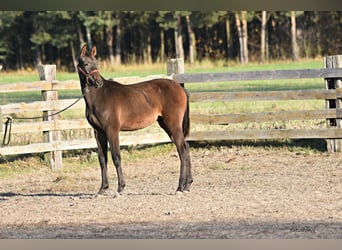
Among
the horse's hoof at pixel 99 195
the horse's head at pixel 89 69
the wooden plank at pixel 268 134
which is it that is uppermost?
the horse's head at pixel 89 69

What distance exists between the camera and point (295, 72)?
11.5m

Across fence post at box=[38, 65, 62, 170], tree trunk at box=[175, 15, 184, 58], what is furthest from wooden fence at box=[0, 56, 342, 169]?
tree trunk at box=[175, 15, 184, 58]

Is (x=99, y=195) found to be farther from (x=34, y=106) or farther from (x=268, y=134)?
(x=268, y=134)

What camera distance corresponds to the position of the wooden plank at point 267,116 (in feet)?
37.2

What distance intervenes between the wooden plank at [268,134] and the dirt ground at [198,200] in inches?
10.0

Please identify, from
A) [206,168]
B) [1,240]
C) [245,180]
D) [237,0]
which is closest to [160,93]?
[245,180]

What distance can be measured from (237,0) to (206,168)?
7852 mm

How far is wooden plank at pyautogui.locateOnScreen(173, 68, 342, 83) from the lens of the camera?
1128 cm

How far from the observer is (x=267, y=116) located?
11570 mm

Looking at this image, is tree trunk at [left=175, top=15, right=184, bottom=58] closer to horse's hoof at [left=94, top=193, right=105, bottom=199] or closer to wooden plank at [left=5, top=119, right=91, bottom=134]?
wooden plank at [left=5, top=119, right=91, bottom=134]

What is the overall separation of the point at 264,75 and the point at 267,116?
0.65 meters

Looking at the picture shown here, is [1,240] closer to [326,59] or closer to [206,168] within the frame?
[206,168]

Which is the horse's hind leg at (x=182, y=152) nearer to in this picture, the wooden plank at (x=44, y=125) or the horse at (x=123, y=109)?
the horse at (x=123, y=109)

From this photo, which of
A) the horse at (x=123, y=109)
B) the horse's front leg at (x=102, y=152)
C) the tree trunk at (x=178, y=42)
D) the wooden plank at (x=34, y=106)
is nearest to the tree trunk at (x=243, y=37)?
the tree trunk at (x=178, y=42)
